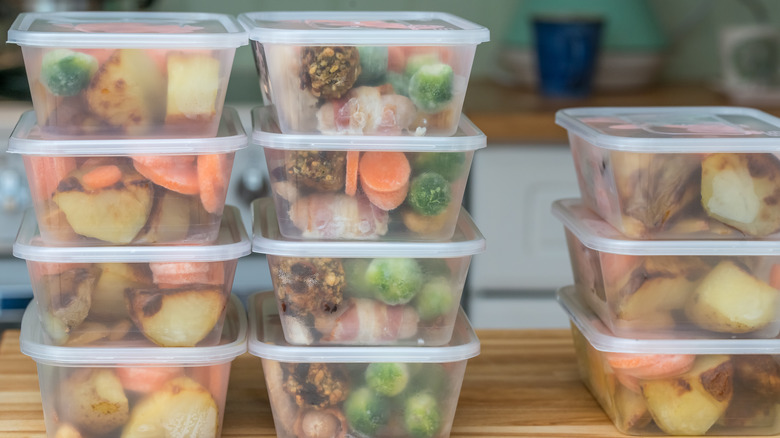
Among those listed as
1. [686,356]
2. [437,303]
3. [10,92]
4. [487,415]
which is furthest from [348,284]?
[10,92]

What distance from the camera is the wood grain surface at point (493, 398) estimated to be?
94 centimetres

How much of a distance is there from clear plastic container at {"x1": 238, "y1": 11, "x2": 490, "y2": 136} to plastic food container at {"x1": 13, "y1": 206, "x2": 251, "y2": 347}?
164mm

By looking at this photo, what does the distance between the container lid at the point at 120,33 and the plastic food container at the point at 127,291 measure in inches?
7.5

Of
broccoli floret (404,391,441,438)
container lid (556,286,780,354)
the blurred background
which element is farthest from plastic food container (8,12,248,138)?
the blurred background

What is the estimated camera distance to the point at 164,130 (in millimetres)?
875

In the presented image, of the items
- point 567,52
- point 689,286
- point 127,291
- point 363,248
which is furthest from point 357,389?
point 567,52

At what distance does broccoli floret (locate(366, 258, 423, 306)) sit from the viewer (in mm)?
887

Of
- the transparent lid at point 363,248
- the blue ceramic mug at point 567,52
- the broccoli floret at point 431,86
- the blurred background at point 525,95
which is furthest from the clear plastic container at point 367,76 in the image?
the blue ceramic mug at point 567,52

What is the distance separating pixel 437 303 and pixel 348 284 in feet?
0.29

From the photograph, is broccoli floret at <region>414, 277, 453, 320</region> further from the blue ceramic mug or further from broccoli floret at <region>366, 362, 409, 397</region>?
the blue ceramic mug

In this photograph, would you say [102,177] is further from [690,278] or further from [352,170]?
[690,278]

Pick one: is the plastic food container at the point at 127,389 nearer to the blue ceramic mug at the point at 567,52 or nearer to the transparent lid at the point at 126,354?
the transparent lid at the point at 126,354

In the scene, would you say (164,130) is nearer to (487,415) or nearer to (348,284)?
(348,284)

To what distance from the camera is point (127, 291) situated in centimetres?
88
